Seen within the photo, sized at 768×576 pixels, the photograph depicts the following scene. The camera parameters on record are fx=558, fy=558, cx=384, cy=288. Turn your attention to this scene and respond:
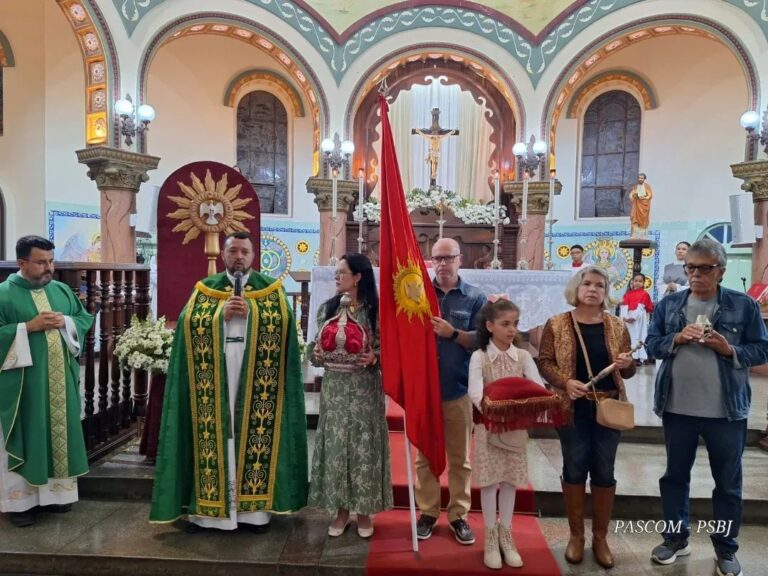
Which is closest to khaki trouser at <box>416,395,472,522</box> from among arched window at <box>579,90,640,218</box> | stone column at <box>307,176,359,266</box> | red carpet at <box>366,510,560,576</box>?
red carpet at <box>366,510,560,576</box>

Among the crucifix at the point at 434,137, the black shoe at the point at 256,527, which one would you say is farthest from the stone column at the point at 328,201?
the black shoe at the point at 256,527

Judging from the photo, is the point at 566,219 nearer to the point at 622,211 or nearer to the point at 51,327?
the point at 622,211

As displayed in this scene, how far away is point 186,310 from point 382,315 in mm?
1153

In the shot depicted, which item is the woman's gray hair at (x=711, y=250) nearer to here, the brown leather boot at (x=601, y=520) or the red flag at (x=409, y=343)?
the brown leather boot at (x=601, y=520)

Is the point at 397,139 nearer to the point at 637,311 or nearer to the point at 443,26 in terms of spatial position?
the point at 443,26

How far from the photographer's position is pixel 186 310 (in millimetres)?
3219

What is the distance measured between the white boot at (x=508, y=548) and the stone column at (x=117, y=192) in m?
7.99

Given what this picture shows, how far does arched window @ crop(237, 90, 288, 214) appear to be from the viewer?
514 inches

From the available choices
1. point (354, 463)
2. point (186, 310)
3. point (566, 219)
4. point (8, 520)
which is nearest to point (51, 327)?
point (186, 310)

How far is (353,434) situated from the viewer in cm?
311

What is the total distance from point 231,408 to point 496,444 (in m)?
1.50

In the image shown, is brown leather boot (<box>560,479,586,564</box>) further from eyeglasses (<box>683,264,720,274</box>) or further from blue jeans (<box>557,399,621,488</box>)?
Answer: eyeglasses (<box>683,264,720,274</box>)

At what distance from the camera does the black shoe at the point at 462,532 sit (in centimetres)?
319

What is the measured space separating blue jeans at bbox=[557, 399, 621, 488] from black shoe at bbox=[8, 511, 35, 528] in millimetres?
3199
